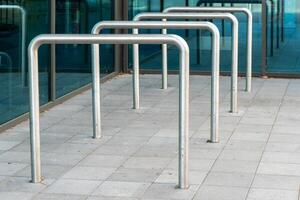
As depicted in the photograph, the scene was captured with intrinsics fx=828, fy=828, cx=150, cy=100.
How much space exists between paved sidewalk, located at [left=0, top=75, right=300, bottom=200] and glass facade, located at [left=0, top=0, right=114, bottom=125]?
0.25 m

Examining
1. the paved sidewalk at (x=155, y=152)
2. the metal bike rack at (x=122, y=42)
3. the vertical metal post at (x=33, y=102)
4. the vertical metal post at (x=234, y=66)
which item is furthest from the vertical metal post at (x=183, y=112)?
the vertical metal post at (x=234, y=66)

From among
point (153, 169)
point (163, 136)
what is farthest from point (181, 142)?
point (163, 136)

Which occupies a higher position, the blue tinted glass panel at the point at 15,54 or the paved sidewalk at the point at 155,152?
the blue tinted glass panel at the point at 15,54

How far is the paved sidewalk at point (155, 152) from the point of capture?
5949mm

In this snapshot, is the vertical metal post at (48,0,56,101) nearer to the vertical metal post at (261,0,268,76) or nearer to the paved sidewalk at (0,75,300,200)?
the paved sidewalk at (0,75,300,200)

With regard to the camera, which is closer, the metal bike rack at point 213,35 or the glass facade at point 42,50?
the metal bike rack at point 213,35

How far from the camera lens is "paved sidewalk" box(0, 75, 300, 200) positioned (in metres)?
5.95

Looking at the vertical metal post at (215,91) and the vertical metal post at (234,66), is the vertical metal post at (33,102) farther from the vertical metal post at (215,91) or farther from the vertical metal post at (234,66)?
the vertical metal post at (234,66)

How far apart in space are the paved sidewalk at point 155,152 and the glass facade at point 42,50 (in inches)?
9.9

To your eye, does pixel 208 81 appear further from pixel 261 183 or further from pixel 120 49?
pixel 261 183

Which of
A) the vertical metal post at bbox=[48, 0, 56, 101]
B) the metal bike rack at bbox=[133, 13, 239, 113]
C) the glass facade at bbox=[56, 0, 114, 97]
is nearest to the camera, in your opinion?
the metal bike rack at bbox=[133, 13, 239, 113]

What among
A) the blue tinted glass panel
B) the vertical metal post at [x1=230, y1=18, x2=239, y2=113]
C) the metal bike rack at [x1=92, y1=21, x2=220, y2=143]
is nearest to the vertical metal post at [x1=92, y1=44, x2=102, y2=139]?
the metal bike rack at [x1=92, y1=21, x2=220, y2=143]

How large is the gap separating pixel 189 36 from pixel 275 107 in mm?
2952

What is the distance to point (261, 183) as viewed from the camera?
242 inches
